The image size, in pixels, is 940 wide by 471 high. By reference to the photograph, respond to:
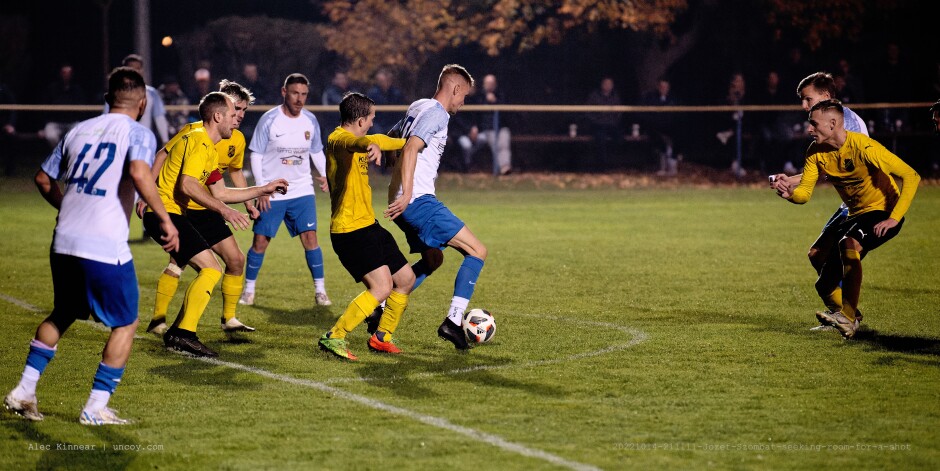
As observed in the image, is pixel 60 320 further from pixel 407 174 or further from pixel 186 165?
pixel 407 174

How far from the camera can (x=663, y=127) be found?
1008 inches

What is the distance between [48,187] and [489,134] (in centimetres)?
1877

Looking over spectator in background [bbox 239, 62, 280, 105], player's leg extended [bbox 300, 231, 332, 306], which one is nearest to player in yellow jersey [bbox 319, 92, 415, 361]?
player's leg extended [bbox 300, 231, 332, 306]

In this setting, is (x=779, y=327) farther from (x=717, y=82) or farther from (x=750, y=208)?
(x=717, y=82)

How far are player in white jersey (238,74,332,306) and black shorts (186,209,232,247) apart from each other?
2.09m

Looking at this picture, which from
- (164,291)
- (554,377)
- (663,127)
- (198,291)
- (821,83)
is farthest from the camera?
(663,127)

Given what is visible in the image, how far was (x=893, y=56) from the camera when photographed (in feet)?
81.4

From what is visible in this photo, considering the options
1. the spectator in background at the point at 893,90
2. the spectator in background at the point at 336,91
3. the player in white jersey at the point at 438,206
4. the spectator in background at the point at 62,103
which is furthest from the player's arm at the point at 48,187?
the spectator in background at the point at 893,90

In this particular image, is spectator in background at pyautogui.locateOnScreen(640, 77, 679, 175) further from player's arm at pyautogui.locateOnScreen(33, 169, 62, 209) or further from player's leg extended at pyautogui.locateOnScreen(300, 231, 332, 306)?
player's arm at pyautogui.locateOnScreen(33, 169, 62, 209)

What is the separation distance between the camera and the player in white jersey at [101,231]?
247 inches

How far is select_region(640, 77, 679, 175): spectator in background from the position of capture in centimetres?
2547

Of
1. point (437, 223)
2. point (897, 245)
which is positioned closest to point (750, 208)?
point (897, 245)

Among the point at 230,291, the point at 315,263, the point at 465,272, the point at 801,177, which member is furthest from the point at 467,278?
the point at 315,263

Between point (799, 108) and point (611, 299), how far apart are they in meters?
14.6
